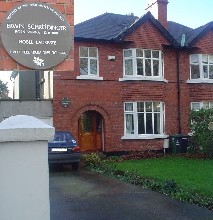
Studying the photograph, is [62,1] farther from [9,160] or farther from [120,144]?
[120,144]

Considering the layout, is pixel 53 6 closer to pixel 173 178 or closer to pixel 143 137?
pixel 173 178

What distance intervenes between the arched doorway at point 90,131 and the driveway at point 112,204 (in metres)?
8.98

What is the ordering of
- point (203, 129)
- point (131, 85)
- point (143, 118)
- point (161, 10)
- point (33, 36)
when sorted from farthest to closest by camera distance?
1. point (161, 10)
2. point (143, 118)
3. point (131, 85)
4. point (203, 129)
5. point (33, 36)

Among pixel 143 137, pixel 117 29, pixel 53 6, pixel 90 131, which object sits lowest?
pixel 143 137

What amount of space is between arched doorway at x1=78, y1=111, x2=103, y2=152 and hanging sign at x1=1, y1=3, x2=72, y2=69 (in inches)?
719

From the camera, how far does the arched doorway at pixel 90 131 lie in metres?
20.5

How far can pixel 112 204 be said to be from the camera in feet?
26.7

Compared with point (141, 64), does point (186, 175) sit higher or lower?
lower

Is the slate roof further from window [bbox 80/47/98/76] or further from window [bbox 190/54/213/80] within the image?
window [bbox 190/54/213/80]

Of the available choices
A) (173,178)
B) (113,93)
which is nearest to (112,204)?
(173,178)

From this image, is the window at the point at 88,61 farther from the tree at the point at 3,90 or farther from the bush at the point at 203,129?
the tree at the point at 3,90

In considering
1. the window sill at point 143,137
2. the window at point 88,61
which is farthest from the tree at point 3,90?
the window sill at point 143,137

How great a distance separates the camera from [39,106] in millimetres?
19875

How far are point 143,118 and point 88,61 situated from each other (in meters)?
4.50
